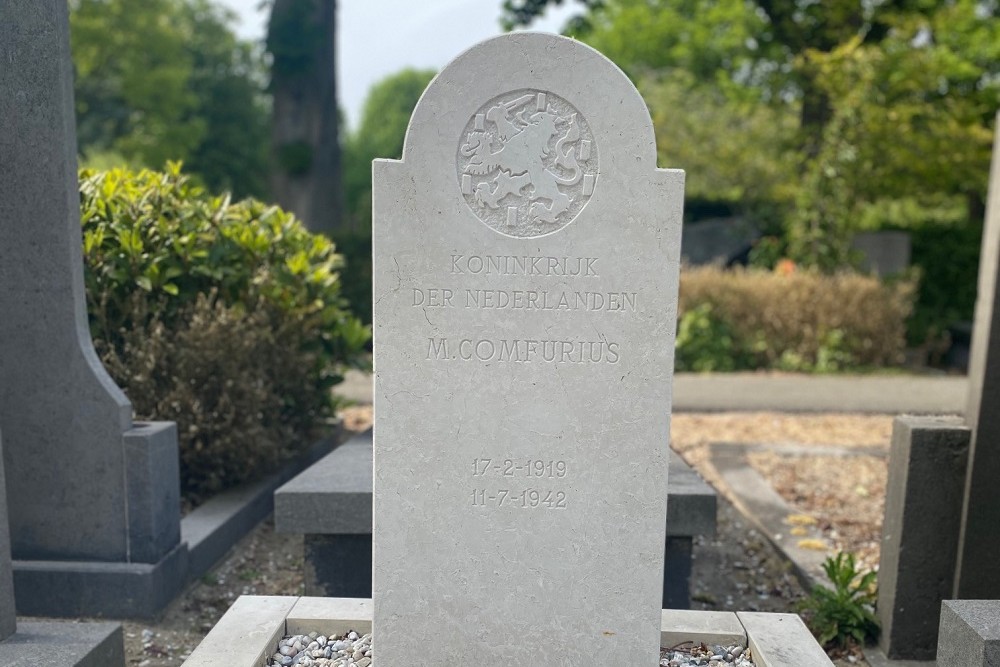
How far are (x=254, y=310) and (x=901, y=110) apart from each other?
1063 cm

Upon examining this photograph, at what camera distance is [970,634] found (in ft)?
8.48

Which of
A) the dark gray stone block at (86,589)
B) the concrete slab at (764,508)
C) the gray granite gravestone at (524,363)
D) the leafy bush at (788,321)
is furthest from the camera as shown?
the leafy bush at (788,321)

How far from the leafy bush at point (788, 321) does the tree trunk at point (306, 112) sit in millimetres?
5163

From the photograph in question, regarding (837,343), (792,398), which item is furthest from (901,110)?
(792,398)

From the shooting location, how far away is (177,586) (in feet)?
13.5

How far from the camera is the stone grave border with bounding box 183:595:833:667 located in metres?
2.87

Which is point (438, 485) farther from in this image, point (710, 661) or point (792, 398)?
point (792, 398)

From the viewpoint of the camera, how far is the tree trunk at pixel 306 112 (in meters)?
11.1

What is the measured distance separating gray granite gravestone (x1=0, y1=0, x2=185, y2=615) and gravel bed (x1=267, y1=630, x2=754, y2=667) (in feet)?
3.87

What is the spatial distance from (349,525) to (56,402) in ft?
4.60

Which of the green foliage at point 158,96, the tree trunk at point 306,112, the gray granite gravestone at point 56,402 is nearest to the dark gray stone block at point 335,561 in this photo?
the gray granite gravestone at point 56,402

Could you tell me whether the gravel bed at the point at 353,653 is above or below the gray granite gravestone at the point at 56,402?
below

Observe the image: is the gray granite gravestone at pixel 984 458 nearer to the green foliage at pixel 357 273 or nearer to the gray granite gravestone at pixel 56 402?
the gray granite gravestone at pixel 56 402

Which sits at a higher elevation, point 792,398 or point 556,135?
point 556,135
